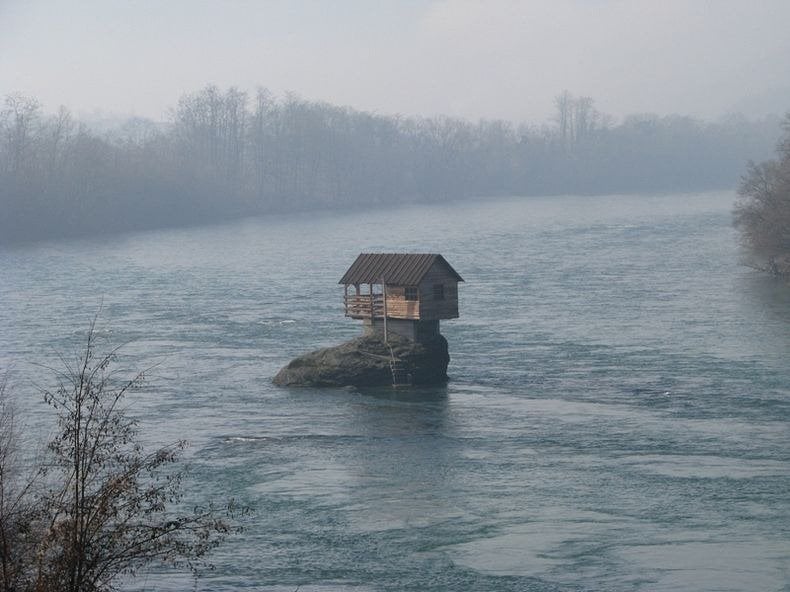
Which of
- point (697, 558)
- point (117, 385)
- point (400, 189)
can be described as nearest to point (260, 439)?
point (117, 385)

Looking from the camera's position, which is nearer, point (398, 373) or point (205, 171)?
point (398, 373)

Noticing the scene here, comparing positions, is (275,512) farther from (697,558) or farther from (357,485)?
(697,558)

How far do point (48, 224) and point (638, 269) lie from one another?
65178mm

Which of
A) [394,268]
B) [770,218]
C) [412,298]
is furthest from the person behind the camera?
[770,218]

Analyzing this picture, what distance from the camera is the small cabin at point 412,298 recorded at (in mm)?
47875

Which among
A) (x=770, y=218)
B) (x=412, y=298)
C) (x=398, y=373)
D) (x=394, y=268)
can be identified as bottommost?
(x=398, y=373)

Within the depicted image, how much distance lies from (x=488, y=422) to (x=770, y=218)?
42742 millimetres

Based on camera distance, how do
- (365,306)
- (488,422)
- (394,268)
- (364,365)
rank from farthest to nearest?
(365,306)
(394,268)
(364,365)
(488,422)

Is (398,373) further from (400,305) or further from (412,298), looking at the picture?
(412,298)

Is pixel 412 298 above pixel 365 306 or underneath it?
above

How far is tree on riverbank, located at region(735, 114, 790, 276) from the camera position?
7731 centimetres

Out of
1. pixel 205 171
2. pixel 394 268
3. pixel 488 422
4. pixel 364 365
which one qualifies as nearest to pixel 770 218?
pixel 394 268

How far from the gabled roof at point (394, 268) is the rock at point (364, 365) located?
7.87 ft

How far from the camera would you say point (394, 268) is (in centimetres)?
4912
